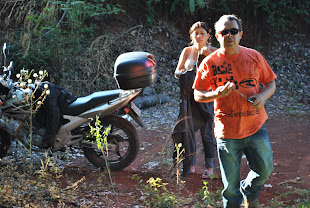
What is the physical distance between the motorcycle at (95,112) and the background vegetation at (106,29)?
260cm

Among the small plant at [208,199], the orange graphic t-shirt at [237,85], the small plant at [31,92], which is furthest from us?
the small plant at [31,92]

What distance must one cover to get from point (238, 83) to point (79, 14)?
800cm

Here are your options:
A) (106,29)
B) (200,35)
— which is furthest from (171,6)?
(200,35)

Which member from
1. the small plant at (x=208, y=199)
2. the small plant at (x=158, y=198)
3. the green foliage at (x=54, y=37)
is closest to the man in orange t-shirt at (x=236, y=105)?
the small plant at (x=208, y=199)

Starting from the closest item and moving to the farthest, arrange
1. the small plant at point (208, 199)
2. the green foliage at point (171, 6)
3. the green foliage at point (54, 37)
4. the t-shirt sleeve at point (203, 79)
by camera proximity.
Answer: the t-shirt sleeve at point (203, 79), the small plant at point (208, 199), the green foliage at point (54, 37), the green foliage at point (171, 6)

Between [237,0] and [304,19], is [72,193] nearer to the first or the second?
[237,0]

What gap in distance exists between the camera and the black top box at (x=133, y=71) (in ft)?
17.1

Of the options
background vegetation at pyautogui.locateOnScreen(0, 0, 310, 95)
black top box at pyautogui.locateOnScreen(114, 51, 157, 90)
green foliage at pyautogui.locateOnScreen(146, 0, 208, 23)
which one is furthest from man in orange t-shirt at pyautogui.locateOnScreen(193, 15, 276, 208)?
green foliage at pyautogui.locateOnScreen(146, 0, 208, 23)

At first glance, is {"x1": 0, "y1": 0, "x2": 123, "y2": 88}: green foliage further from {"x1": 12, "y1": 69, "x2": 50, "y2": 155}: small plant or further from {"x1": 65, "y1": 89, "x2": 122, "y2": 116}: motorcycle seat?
{"x1": 65, "y1": 89, "x2": 122, "y2": 116}: motorcycle seat

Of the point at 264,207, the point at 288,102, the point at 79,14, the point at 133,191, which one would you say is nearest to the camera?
the point at 264,207

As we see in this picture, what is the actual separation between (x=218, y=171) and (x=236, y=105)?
234 centimetres

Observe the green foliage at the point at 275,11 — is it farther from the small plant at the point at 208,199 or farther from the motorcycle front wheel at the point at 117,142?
the small plant at the point at 208,199

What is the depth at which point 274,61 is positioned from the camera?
12.3 metres

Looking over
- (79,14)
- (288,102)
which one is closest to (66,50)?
(79,14)
